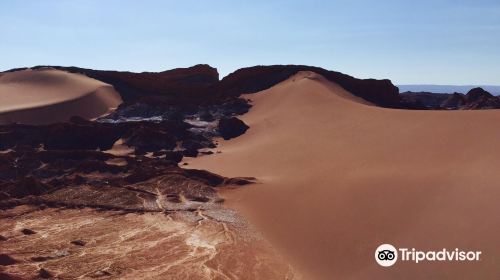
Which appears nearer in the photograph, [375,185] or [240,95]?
[375,185]

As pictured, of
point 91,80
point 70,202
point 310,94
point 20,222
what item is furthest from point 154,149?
point 91,80

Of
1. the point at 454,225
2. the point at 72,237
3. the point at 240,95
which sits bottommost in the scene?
the point at 72,237

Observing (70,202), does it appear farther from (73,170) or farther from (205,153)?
(205,153)

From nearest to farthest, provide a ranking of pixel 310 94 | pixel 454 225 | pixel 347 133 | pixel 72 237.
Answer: pixel 454 225 < pixel 72 237 < pixel 347 133 < pixel 310 94

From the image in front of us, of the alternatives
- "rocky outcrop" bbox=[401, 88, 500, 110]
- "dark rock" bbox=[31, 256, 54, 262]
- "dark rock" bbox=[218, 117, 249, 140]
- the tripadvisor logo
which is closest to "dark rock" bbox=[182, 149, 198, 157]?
"dark rock" bbox=[218, 117, 249, 140]

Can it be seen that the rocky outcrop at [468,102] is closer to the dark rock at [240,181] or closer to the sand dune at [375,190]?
the sand dune at [375,190]

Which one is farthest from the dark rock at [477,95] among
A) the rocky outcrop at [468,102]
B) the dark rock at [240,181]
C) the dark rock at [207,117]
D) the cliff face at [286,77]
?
the dark rock at [240,181]

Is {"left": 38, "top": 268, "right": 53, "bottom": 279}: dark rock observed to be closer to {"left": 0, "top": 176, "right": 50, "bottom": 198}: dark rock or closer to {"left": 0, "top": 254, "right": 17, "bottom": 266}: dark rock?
{"left": 0, "top": 254, "right": 17, "bottom": 266}: dark rock
